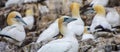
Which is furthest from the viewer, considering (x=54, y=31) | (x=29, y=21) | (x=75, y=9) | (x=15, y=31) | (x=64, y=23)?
(x=29, y=21)

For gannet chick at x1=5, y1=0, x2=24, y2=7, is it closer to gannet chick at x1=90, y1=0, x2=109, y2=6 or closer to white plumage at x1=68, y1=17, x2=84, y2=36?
gannet chick at x1=90, y1=0, x2=109, y2=6

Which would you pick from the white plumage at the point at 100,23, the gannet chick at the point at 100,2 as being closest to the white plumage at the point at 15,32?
the white plumage at the point at 100,23

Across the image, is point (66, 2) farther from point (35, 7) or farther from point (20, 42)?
point (20, 42)

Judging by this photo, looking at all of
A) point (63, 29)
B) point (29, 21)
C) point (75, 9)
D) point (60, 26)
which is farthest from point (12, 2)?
point (63, 29)

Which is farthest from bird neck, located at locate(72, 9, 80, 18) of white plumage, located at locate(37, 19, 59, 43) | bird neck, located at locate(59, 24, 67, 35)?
bird neck, located at locate(59, 24, 67, 35)

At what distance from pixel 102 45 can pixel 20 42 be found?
127 inches

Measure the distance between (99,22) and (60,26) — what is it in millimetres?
2514

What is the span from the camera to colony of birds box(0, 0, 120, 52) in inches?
442

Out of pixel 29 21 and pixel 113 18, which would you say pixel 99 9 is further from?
pixel 29 21

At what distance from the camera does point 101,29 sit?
43.6ft

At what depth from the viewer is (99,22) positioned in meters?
14.1

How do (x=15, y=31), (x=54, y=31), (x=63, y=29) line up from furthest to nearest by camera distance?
1. (x=15, y=31)
2. (x=54, y=31)
3. (x=63, y=29)

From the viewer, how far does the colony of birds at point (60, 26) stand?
11.2 meters

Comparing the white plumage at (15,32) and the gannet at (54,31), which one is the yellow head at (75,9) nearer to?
the gannet at (54,31)
